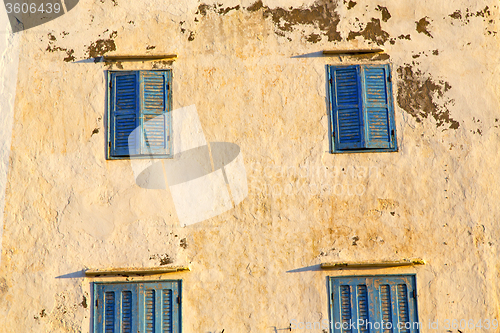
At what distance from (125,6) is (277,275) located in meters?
4.36

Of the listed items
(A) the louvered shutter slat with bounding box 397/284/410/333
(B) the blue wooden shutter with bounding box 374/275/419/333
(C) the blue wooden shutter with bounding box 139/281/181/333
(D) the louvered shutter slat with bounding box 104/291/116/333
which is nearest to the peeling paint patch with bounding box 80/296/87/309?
(D) the louvered shutter slat with bounding box 104/291/116/333

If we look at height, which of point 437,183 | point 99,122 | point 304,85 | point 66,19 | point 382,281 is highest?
point 66,19

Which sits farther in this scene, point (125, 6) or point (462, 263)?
point (125, 6)

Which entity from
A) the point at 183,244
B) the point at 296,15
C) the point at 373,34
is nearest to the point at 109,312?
the point at 183,244

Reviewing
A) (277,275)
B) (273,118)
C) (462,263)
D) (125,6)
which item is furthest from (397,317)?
(125,6)

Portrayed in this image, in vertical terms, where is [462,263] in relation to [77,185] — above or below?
below

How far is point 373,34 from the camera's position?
7.10 metres

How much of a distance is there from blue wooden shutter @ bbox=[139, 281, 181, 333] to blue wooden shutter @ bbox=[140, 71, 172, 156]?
1781mm

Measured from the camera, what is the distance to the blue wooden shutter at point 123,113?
6.75 metres

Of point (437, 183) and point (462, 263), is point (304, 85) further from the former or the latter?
Answer: point (462, 263)

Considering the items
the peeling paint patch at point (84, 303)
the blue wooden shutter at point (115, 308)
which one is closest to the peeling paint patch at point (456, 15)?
the blue wooden shutter at point (115, 308)

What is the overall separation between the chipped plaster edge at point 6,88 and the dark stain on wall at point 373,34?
4779 mm

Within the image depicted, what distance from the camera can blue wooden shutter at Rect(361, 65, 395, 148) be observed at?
680 cm

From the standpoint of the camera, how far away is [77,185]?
6680mm
